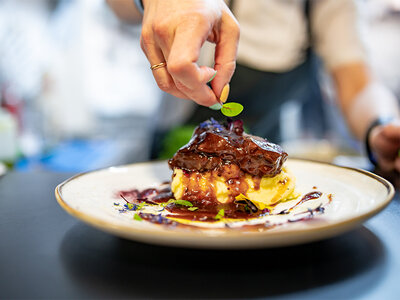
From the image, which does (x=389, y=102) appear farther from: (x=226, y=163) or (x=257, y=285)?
(x=257, y=285)

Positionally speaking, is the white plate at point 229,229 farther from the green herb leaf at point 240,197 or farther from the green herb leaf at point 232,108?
the green herb leaf at point 232,108

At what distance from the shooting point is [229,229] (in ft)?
3.17

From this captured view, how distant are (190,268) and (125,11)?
178 centimetres

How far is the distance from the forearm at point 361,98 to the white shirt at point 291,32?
0.10m

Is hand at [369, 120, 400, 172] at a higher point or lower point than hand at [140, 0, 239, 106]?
lower

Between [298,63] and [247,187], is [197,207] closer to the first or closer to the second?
[247,187]

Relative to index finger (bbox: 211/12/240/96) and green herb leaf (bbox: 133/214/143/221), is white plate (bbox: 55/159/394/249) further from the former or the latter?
index finger (bbox: 211/12/240/96)

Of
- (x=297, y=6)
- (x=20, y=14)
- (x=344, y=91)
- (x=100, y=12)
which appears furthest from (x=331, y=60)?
(x=100, y=12)

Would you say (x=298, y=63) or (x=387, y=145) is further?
(x=298, y=63)

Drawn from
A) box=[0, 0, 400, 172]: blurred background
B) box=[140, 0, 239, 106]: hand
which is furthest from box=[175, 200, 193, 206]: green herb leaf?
box=[0, 0, 400, 172]: blurred background

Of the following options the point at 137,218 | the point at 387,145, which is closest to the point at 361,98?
the point at 387,145

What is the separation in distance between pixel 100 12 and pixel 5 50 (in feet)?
6.93

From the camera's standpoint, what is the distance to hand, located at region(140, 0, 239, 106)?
1122 millimetres

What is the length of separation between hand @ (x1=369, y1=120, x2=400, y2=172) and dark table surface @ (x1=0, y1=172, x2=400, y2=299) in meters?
0.96
